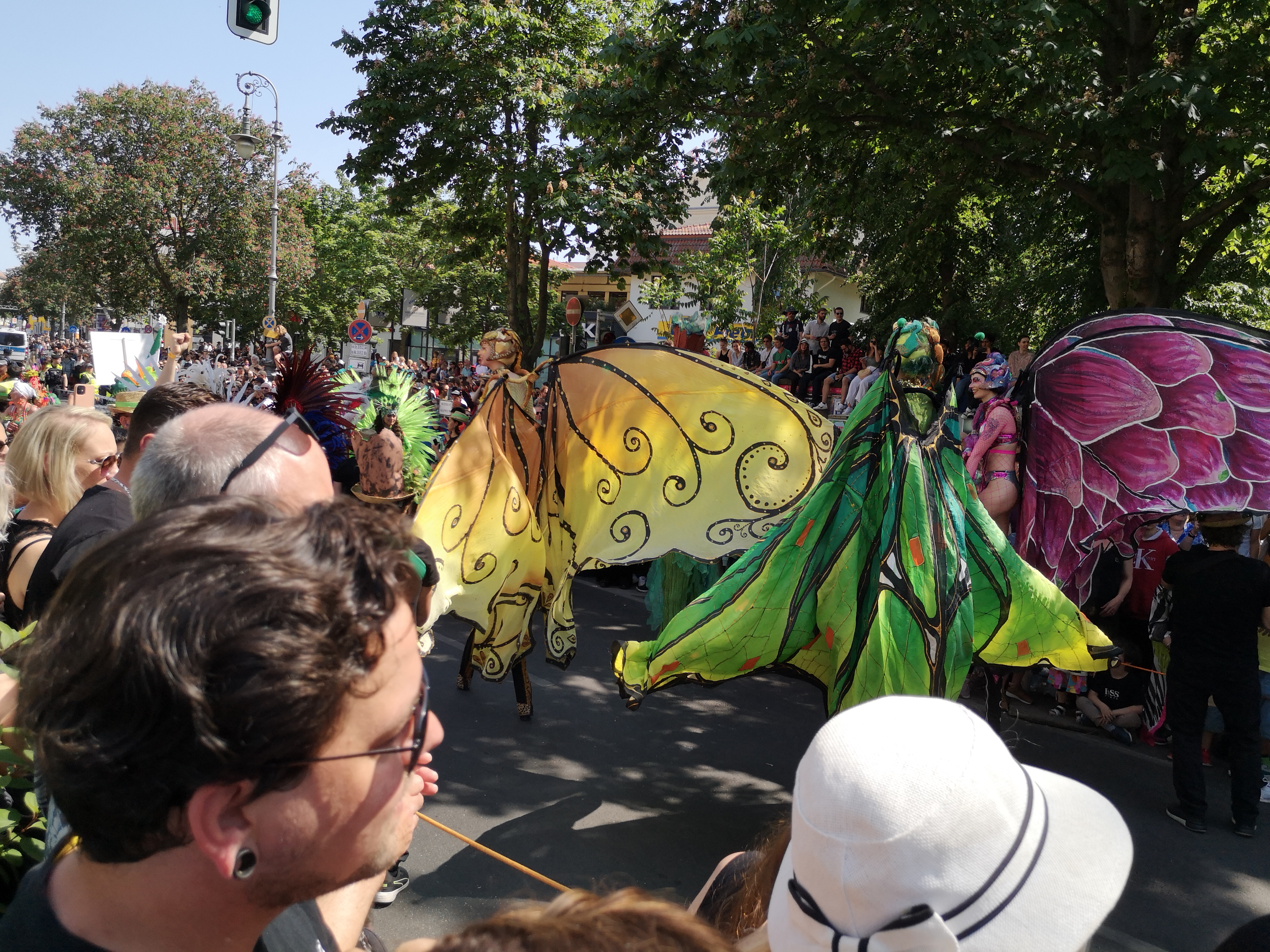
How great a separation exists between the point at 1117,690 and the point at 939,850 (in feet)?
18.0

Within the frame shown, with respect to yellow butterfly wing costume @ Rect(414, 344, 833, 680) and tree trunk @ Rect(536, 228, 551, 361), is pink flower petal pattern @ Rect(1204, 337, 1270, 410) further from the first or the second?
tree trunk @ Rect(536, 228, 551, 361)

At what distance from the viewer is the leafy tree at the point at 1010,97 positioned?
611 cm

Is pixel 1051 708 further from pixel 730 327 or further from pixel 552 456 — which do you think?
pixel 730 327

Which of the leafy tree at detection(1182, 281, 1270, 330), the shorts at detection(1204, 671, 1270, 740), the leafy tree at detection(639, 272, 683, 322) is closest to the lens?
the shorts at detection(1204, 671, 1270, 740)

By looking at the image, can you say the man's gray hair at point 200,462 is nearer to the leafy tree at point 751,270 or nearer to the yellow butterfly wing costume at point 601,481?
the yellow butterfly wing costume at point 601,481

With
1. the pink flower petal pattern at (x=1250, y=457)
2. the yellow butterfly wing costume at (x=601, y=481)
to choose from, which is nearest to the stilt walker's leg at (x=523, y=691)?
the yellow butterfly wing costume at (x=601, y=481)

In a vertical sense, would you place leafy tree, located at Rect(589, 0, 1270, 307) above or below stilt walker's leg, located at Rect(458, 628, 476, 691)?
above

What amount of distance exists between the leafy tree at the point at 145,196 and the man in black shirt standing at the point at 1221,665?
26.5m

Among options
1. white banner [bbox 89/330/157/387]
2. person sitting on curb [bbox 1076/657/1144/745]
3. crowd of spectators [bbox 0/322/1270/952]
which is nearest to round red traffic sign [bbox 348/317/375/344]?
white banner [bbox 89/330/157/387]

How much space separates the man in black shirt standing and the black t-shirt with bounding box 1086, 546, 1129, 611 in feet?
4.88

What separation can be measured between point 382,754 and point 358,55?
14.6m

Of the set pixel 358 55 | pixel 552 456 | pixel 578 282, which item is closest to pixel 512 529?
pixel 552 456

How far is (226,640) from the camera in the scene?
80cm

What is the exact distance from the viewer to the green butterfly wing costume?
3070mm
